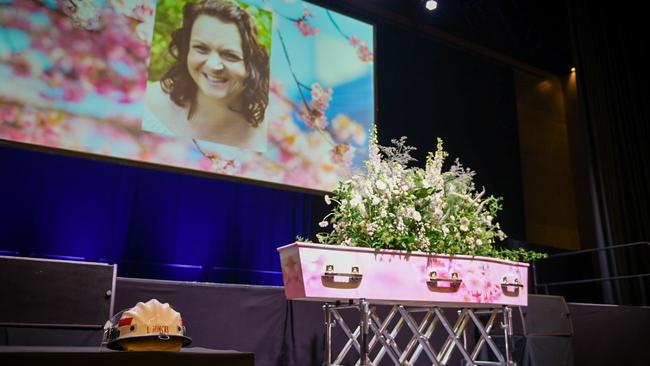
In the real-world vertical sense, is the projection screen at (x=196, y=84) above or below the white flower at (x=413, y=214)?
above

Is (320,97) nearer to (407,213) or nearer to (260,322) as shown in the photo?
(260,322)

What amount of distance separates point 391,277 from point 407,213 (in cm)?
29

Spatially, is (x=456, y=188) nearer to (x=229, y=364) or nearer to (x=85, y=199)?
(x=229, y=364)

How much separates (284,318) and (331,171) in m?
2.15

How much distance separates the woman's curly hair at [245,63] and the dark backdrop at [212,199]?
0.69 meters

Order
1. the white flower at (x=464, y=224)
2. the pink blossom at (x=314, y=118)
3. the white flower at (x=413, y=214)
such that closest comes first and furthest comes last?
1. the white flower at (x=413, y=214)
2. the white flower at (x=464, y=224)
3. the pink blossom at (x=314, y=118)

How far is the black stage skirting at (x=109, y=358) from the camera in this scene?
0.80 meters

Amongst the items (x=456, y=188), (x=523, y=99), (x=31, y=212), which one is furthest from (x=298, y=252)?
(x=523, y=99)

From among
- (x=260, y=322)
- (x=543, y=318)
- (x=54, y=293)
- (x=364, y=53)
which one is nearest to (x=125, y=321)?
(x=54, y=293)

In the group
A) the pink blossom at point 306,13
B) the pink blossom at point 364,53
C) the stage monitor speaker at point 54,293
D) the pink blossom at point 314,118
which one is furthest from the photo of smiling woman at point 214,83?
the stage monitor speaker at point 54,293

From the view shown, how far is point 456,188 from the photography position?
109 inches

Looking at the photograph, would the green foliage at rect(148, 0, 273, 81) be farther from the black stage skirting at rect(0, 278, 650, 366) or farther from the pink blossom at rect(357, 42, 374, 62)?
the black stage skirting at rect(0, 278, 650, 366)

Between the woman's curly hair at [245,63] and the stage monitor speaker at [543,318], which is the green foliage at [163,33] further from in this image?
the stage monitor speaker at [543,318]

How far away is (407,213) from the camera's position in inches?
97.9
